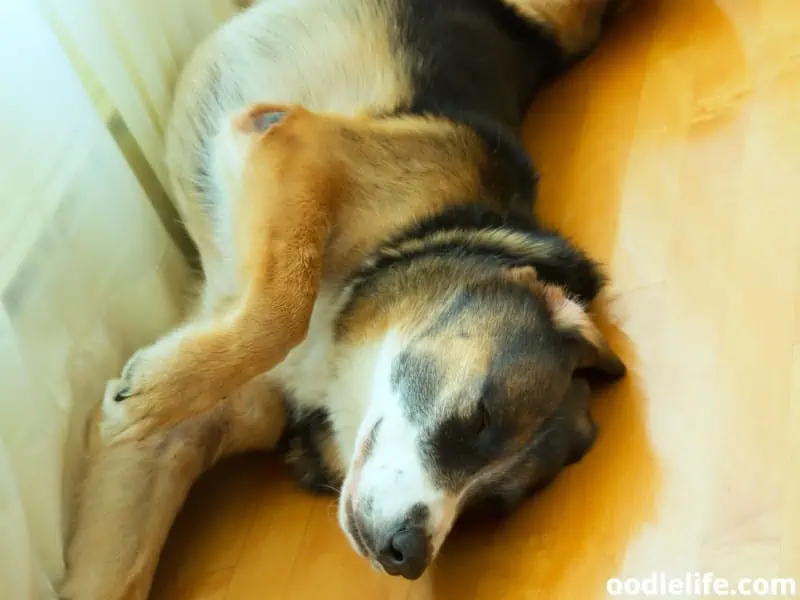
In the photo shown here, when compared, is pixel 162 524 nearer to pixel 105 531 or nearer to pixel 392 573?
pixel 105 531

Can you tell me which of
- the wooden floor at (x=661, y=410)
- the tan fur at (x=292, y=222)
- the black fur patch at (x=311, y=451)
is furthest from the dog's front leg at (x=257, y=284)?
the wooden floor at (x=661, y=410)

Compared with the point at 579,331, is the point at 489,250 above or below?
above

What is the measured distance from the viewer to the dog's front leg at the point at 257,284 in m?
1.54

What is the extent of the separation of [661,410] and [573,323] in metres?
0.29

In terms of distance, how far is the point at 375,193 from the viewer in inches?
71.5

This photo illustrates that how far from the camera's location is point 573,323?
1.69 m

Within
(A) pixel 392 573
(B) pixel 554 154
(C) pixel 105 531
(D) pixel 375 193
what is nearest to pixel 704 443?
(A) pixel 392 573

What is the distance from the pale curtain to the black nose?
56 centimetres

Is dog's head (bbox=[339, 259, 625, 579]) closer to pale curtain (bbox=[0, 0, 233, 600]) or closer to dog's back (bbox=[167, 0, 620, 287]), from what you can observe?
dog's back (bbox=[167, 0, 620, 287])

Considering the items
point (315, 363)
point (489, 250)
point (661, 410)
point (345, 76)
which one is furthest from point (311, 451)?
point (345, 76)

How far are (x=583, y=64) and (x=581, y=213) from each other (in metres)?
0.65

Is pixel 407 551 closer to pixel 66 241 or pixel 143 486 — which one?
pixel 143 486

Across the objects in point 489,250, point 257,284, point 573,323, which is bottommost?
point 573,323

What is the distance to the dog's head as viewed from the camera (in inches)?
58.9
